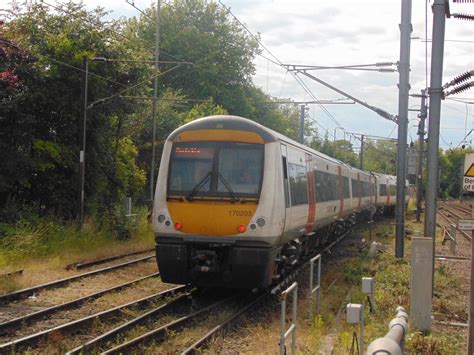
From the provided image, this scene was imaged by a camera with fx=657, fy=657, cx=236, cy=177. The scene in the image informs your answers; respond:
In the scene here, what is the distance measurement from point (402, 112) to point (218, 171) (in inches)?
321

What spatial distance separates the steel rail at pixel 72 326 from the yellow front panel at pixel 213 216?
1.39m

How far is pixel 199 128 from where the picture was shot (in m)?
11.2

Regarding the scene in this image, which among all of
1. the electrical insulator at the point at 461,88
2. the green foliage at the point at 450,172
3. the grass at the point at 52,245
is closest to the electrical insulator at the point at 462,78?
the electrical insulator at the point at 461,88

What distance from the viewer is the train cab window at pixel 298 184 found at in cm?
1211

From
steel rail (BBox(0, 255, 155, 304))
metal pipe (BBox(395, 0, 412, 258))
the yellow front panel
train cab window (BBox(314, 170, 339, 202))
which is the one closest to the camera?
the yellow front panel

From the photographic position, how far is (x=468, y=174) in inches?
333

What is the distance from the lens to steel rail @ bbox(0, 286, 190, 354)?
779 cm

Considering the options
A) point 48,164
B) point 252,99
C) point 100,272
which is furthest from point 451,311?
point 252,99

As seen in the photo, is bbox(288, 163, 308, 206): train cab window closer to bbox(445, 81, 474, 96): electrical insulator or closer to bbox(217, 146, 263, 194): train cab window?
bbox(217, 146, 263, 194): train cab window

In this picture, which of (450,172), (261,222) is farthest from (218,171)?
(450,172)

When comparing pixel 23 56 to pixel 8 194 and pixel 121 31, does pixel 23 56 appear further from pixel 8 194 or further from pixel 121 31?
pixel 121 31

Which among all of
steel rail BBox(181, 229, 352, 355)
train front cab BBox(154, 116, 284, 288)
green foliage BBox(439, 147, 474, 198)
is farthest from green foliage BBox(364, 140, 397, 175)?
train front cab BBox(154, 116, 284, 288)

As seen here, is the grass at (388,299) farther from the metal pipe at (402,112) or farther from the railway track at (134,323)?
the railway track at (134,323)

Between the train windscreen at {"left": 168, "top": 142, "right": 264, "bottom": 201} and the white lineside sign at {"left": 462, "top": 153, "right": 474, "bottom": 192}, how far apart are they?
133 inches
